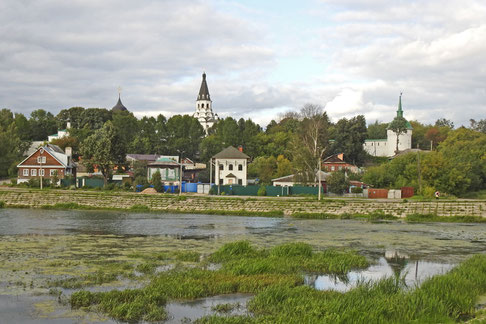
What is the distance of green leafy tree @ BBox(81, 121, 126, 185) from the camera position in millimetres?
70750

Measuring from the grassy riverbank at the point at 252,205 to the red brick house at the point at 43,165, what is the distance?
17.5 meters

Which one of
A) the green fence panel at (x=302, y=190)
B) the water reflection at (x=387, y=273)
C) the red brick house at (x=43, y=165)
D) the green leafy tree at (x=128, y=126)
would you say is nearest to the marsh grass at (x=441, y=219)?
the water reflection at (x=387, y=273)

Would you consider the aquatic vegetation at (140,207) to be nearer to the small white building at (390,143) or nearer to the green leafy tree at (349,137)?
the green leafy tree at (349,137)

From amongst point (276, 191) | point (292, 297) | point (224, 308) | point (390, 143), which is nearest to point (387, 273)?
point (292, 297)

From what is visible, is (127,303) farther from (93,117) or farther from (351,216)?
(93,117)

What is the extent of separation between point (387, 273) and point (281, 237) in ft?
36.7

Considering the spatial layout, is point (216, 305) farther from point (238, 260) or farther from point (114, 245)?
point (114, 245)

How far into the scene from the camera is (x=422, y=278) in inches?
719

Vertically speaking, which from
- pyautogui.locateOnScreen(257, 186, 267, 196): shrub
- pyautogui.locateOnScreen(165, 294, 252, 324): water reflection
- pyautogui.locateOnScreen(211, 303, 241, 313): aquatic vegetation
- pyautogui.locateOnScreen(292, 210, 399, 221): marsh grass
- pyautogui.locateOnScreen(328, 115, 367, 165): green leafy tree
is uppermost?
pyautogui.locateOnScreen(328, 115, 367, 165): green leafy tree

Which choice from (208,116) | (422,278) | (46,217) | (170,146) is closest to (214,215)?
(46,217)

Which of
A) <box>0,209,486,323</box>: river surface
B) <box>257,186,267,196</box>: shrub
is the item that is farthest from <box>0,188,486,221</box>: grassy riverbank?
<box>257,186,267,196</box>: shrub

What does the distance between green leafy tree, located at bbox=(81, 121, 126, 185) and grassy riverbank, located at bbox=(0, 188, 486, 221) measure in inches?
444

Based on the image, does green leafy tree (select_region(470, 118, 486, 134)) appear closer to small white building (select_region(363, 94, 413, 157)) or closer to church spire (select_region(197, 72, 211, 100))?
small white building (select_region(363, 94, 413, 157))

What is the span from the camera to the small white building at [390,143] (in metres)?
127
